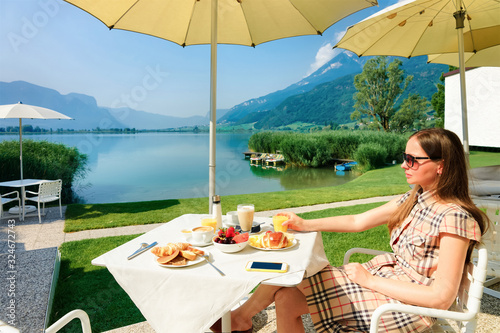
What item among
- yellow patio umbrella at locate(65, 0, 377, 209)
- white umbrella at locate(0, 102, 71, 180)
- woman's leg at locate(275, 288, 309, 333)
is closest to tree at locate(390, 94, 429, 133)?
white umbrella at locate(0, 102, 71, 180)

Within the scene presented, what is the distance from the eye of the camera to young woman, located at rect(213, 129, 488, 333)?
4.18ft

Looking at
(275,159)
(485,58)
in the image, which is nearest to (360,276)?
(485,58)

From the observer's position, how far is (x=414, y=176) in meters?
1.53

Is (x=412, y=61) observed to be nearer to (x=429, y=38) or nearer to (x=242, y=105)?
(x=242, y=105)

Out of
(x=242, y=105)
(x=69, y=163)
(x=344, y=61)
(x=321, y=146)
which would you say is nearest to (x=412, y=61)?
(x=344, y=61)

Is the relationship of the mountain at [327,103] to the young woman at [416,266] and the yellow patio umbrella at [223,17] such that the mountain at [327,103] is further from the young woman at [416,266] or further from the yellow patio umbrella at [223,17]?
the young woman at [416,266]

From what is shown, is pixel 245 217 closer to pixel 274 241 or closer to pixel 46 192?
pixel 274 241

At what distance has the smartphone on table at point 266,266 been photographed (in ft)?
4.22

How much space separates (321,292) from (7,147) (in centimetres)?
966

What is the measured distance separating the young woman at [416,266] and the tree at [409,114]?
43.1m

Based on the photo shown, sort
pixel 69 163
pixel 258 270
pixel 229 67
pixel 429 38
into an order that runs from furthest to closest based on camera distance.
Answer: pixel 229 67 → pixel 69 163 → pixel 429 38 → pixel 258 270

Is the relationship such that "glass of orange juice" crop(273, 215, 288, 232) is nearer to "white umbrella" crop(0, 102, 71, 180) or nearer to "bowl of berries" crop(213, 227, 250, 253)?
"bowl of berries" crop(213, 227, 250, 253)

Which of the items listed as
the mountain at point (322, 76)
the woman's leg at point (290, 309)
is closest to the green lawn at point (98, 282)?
the woman's leg at point (290, 309)

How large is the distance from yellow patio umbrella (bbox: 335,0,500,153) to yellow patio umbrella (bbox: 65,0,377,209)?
0.77m
